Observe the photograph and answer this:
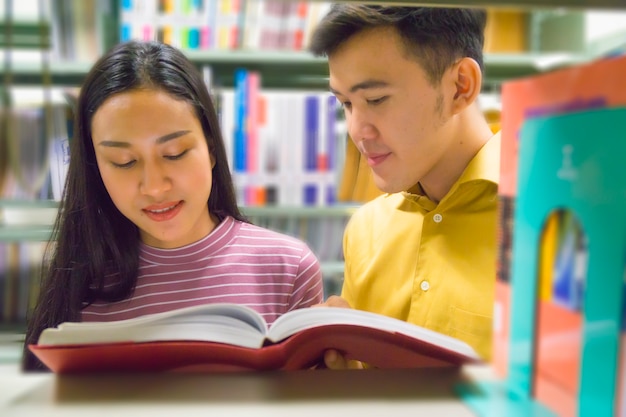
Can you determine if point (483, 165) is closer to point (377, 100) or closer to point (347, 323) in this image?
point (377, 100)

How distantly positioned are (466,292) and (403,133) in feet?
0.86

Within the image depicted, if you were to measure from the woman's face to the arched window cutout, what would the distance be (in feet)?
1.73

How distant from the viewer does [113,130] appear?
737mm

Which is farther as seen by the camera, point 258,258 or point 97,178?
point 258,258

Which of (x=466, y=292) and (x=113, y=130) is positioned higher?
(x=113, y=130)

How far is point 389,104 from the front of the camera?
73 cm

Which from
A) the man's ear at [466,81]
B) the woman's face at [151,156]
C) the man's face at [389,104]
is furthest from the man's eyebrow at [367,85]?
the woman's face at [151,156]

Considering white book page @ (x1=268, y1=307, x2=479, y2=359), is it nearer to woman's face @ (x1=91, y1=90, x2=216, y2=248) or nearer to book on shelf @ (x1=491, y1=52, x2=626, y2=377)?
book on shelf @ (x1=491, y1=52, x2=626, y2=377)

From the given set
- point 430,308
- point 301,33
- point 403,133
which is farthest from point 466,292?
point 301,33

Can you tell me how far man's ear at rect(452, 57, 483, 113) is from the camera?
2.52 ft

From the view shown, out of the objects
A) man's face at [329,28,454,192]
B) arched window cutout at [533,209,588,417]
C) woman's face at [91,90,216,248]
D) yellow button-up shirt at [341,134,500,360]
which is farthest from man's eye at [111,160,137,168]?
arched window cutout at [533,209,588,417]

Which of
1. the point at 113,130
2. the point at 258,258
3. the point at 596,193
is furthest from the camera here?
the point at 258,258

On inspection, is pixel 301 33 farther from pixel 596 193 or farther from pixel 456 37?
pixel 596 193

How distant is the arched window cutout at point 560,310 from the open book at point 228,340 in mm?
82
